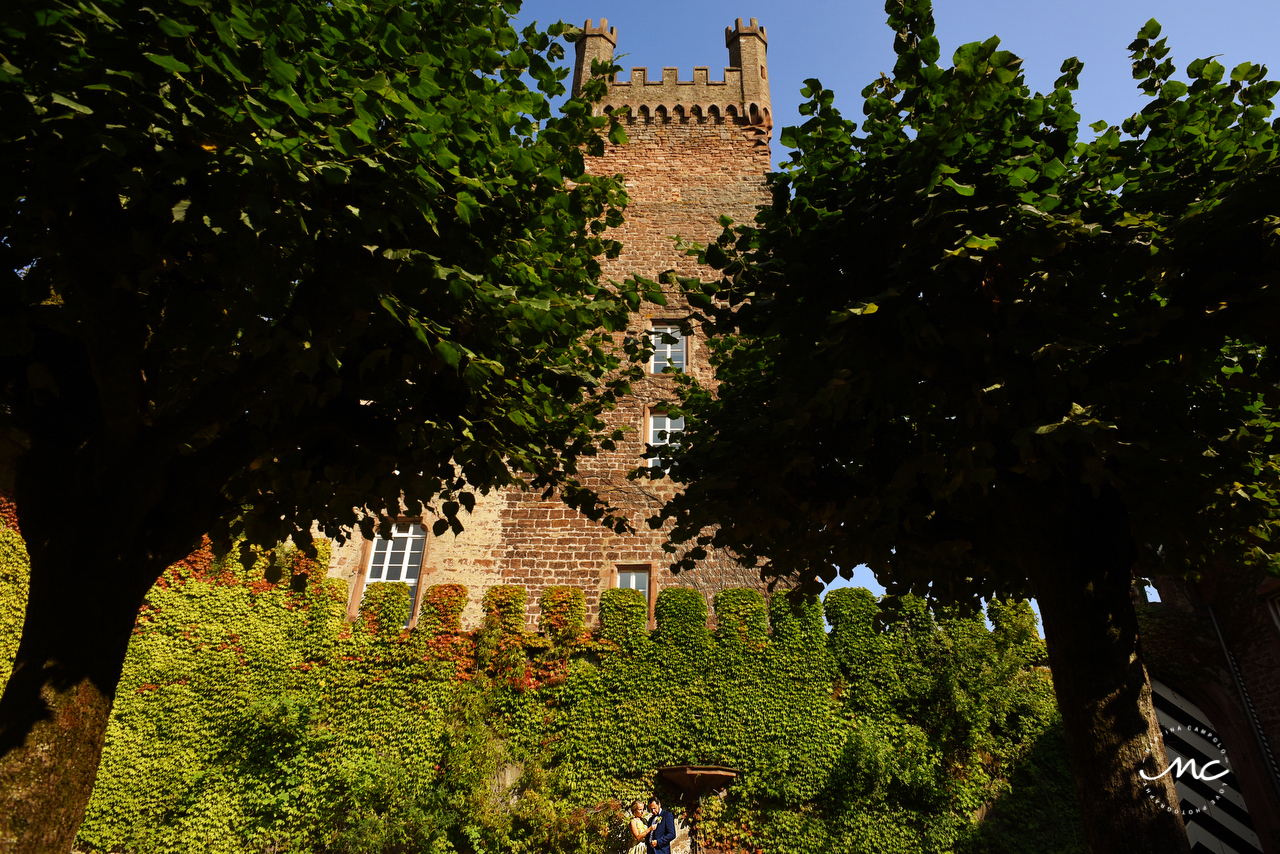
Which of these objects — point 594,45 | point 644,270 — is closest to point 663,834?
point 644,270

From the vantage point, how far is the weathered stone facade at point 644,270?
1415 centimetres

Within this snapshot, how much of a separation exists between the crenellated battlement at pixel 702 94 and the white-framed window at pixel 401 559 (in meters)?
12.7

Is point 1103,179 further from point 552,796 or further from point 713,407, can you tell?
point 552,796

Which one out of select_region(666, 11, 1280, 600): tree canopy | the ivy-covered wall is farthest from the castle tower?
select_region(666, 11, 1280, 600): tree canopy

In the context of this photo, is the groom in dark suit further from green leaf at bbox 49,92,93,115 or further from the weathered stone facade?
green leaf at bbox 49,92,93,115

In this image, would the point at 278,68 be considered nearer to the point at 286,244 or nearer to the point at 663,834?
the point at 286,244

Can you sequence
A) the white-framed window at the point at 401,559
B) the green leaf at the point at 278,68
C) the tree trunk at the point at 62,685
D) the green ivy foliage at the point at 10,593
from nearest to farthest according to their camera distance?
the green leaf at the point at 278,68 < the tree trunk at the point at 62,685 < the green ivy foliage at the point at 10,593 < the white-framed window at the point at 401,559

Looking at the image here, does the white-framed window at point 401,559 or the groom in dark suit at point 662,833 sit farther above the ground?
the white-framed window at point 401,559

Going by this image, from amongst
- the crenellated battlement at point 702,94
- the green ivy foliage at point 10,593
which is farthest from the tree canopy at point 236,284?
the crenellated battlement at point 702,94

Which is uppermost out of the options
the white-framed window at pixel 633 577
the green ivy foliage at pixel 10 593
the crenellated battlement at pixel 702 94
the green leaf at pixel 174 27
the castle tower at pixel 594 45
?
the castle tower at pixel 594 45

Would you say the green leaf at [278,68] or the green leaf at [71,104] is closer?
the green leaf at [71,104]

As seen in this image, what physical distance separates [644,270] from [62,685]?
15506mm

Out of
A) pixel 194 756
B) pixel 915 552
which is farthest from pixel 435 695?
pixel 915 552

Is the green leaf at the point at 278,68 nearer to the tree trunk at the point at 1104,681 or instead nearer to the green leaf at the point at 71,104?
the green leaf at the point at 71,104
